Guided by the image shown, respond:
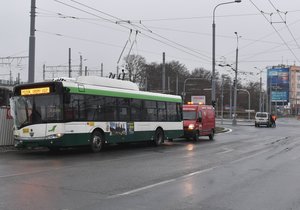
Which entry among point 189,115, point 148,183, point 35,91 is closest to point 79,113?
point 35,91

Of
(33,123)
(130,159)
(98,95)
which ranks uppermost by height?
(98,95)

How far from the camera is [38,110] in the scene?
54.8ft

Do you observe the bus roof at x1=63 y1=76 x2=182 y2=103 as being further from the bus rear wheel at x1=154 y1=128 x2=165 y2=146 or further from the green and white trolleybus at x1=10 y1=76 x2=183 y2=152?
the bus rear wheel at x1=154 y1=128 x2=165 y2=146

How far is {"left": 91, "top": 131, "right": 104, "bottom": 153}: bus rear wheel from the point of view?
17.9 m

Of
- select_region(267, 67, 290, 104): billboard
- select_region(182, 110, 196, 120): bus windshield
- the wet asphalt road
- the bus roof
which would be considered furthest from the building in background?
the wet asphalt road

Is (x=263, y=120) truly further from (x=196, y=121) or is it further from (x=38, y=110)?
(x=38, y=110)

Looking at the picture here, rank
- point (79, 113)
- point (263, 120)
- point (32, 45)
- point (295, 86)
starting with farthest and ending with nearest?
point (295, 86)
point (263, 120)
point (32, 45)
point (79, 113)

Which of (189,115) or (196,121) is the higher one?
(189,115)

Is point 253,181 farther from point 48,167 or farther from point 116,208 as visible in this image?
point 48,167

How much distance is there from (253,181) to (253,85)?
11101cm

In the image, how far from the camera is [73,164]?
1384 centimetres

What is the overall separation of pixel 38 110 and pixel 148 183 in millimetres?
7880

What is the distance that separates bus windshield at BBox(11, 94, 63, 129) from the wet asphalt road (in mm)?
1451

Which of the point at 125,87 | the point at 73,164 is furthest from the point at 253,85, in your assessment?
the point at 73,164
